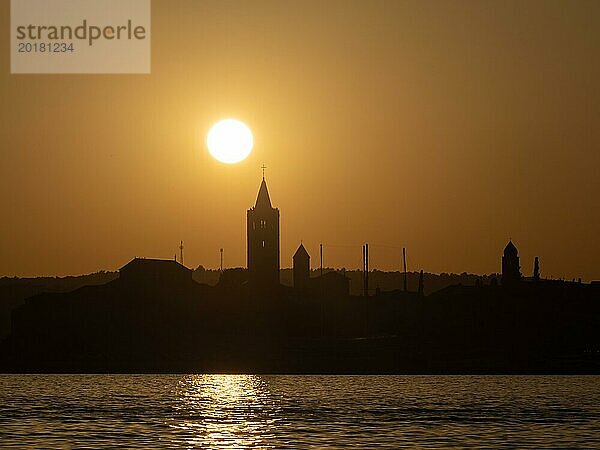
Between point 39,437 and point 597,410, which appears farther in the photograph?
point 597,410

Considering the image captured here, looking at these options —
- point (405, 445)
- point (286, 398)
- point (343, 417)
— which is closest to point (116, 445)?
point (405, 445)

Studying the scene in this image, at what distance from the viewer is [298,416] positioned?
96000 mm

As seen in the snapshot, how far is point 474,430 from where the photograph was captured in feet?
270

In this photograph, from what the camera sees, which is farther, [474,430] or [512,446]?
[474,430]

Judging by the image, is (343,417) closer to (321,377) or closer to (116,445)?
(116,445)

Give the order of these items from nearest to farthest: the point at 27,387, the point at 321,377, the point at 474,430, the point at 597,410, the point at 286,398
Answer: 1. the point at 474,430
2. the point at 597,410
3. the point at 286,398
4. the point at 27,387
5. the point at 321,377

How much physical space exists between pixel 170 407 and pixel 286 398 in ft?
59.9

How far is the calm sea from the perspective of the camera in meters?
74.5

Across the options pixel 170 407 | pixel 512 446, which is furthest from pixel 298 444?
pixel 170 407

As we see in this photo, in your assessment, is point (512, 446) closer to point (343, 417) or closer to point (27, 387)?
point (343, 417)

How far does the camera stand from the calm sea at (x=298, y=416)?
244ft

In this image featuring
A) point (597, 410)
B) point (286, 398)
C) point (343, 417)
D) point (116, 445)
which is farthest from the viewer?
point (286, 398)

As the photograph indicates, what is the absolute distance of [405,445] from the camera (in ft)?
236

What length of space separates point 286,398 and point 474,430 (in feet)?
145
